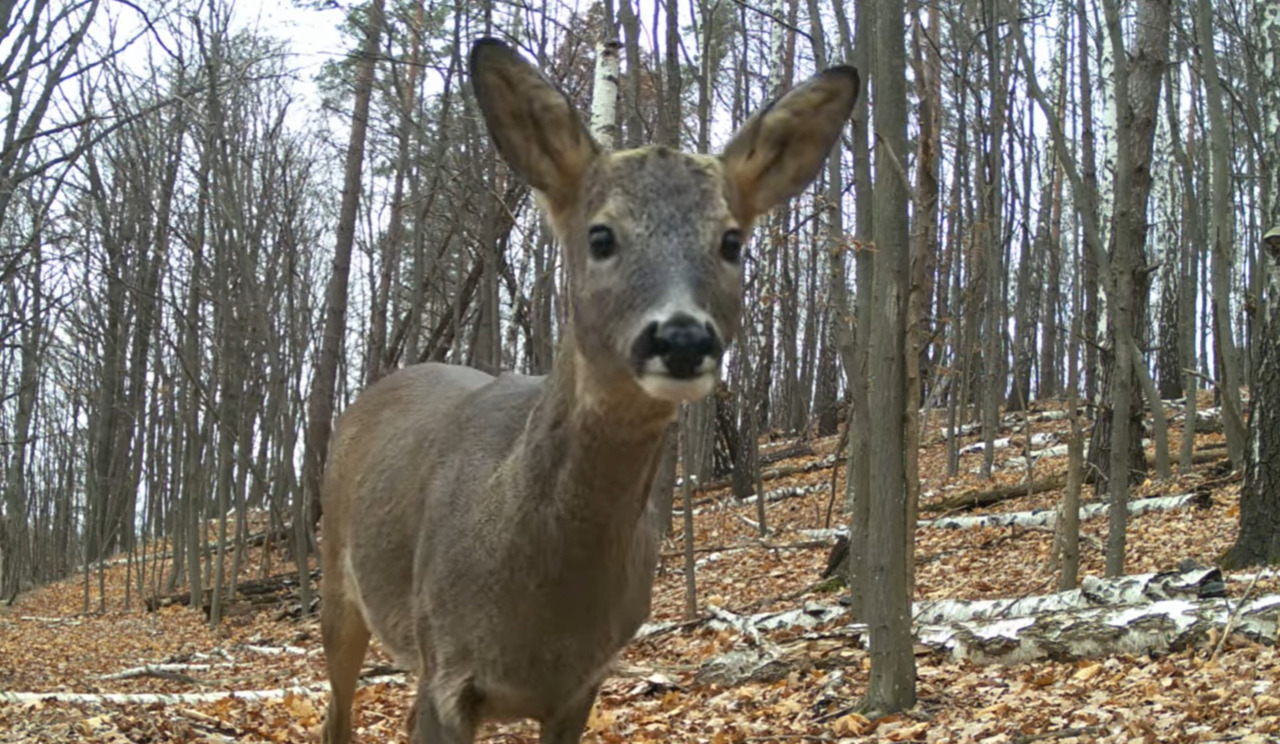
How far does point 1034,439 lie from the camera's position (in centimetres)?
2130

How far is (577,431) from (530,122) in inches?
39.6

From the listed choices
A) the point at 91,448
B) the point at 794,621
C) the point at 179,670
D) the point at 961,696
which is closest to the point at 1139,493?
the point at 794,621

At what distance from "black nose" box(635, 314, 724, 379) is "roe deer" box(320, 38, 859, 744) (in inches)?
1.6

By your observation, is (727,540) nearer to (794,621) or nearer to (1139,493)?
(1139,493)

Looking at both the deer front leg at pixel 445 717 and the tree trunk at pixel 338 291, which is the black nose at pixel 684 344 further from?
the tree trunk at pixel 338 291

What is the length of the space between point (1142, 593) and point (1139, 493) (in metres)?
7.35

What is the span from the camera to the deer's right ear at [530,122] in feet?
12.8

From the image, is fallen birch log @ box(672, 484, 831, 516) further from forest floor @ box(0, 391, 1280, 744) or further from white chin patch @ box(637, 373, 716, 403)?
white chin patch @ box(637, 373, 716, 403)

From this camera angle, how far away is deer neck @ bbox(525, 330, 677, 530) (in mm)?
3725

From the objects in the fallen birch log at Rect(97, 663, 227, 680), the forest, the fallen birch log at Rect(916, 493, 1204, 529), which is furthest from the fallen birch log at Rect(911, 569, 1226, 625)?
the fallen birch log at Rect(97, 663, 227, 680)

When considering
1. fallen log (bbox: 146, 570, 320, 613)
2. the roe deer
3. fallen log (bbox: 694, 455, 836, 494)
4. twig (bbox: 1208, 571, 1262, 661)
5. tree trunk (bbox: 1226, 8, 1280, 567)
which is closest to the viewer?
the roe deer

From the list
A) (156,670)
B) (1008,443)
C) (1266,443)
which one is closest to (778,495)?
(1008,443)

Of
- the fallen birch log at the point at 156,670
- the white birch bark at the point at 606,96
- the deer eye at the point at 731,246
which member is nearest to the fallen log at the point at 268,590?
the fallen birch log at the point at 156,670

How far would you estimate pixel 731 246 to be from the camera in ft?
12.4
